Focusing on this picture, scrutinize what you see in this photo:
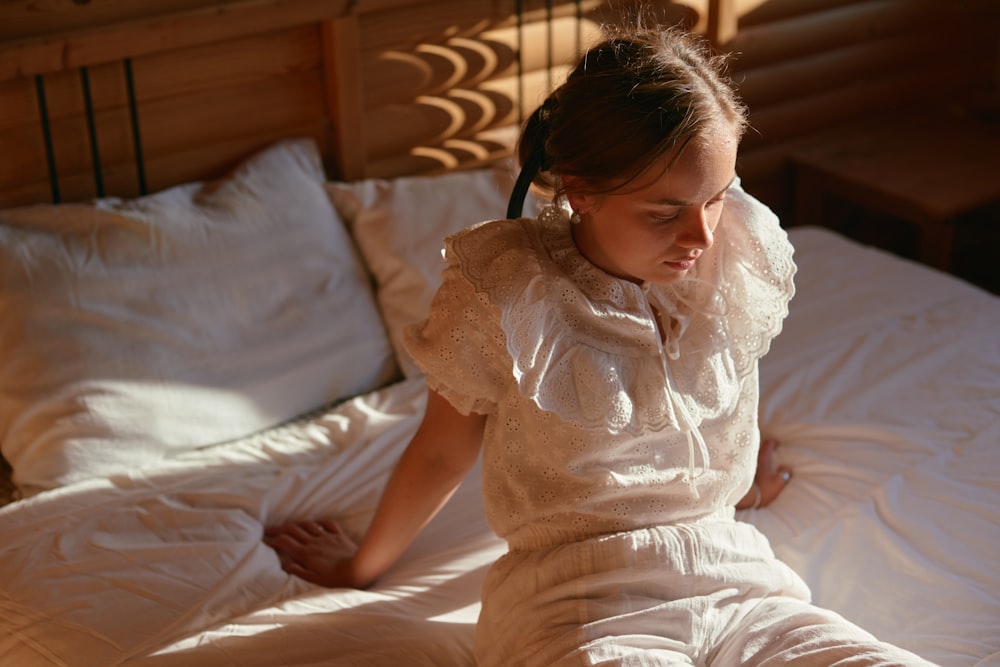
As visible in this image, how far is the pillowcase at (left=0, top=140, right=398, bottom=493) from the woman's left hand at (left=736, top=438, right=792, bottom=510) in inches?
28.2

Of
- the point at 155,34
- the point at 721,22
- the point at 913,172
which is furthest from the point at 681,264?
the point at 913,172

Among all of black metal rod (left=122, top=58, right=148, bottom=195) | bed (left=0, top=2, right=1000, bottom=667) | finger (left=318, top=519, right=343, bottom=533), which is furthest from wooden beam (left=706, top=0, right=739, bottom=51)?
finger (left=318, top=519, right=343, bottom=533)

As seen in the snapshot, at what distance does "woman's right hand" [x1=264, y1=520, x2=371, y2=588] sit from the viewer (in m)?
1.60

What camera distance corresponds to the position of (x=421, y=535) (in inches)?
67.5

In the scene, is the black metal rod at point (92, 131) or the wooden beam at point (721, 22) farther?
the wooden beam at point (721, 22)

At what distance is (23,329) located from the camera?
1753mm

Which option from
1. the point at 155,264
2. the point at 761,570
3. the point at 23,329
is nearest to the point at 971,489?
the point at 761,570

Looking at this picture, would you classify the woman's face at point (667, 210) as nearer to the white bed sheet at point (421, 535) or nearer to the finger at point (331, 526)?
the white bed sheet at point (421, 535)

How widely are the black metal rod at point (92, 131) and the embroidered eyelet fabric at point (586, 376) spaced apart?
36.5 inches

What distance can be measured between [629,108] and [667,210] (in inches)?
4.6

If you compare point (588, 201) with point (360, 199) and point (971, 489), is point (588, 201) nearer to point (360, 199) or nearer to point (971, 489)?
point (971, 489)

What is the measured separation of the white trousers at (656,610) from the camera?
48.8 inches

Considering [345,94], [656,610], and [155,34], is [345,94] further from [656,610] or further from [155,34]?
[656,610]

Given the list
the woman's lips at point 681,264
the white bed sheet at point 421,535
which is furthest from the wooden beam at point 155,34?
the woman's lips at point 681,264
